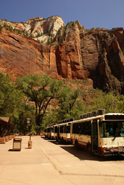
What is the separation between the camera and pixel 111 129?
10.5 m

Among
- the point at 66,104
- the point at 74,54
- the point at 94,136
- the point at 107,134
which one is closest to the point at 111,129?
the point at 107,134

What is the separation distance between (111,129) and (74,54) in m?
82.4

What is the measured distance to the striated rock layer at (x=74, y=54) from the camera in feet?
241

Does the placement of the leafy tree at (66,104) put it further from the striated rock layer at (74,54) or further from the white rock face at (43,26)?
the white rock face at (43,26)

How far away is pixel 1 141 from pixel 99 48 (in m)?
84.5

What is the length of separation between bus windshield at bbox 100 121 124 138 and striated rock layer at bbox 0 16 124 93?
2442 inches

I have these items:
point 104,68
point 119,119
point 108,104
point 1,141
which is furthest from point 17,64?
point 119,119

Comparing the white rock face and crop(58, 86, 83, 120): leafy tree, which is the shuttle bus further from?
the white rock face

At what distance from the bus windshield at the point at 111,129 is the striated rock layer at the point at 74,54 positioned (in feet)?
204

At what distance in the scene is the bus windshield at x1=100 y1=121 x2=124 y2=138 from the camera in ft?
34.1

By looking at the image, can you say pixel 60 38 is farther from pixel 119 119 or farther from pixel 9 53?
pixel 119 119

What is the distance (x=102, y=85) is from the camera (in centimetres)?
8950

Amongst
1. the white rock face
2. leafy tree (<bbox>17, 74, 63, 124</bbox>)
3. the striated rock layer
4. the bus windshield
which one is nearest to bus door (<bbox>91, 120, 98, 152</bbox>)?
the bus windshield

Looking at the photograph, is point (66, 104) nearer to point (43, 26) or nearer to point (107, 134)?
point (107, 134)
